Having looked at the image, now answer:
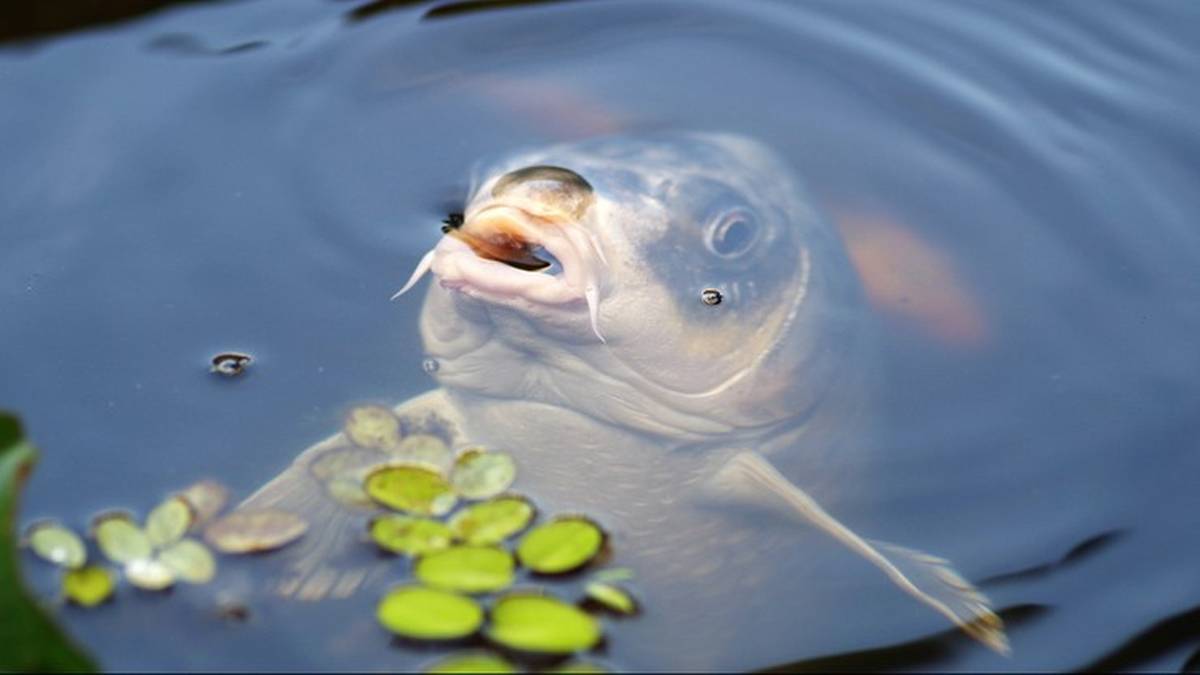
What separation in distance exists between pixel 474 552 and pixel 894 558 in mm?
870

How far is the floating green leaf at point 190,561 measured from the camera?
2619 millimetres

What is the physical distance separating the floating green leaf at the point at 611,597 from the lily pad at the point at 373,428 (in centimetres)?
53

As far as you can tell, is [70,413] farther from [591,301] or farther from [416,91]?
[416,91]

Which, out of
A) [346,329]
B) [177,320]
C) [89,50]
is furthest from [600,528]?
[89,50]

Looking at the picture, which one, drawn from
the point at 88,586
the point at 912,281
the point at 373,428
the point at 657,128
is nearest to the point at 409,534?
the point at 373,428

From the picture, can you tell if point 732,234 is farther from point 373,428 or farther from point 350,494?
point 350,494

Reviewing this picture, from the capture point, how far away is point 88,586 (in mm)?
2588

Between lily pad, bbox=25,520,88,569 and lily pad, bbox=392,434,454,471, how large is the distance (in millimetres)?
625

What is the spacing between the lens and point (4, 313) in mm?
3361

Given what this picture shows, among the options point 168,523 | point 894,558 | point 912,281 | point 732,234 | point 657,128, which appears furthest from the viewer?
point 657,128

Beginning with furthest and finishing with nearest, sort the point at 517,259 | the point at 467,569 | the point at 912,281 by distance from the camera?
the point at 912,281
the point at 517,259
the point at 467,569

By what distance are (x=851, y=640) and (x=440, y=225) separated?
1.54 m

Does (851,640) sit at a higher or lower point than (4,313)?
lower

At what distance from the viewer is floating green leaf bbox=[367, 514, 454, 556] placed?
2.67m
